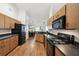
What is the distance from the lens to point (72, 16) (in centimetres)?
225

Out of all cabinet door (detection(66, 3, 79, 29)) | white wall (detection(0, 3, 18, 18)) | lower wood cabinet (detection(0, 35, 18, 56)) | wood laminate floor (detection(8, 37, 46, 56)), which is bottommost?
wood laminate floor (detection(8, 37, 46, 56))

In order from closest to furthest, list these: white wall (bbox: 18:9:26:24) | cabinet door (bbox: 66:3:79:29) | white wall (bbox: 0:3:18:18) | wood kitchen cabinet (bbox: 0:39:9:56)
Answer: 1. cabinet door (bbox: 66:3:79:29)
2. wood kitchen cabinet (bbox: 0:39:9:56)
3. white wall (bbox: 0:3:18:18)
4. white wall (bbox: 18:9:26:24)

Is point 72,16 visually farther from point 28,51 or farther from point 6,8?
point 6,8

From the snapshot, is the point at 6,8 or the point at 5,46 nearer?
the point at 5,46

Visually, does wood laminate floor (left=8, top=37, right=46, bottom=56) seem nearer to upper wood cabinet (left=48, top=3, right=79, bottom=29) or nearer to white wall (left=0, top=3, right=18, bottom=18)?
white wall (left=0, top=3, right=18, bottom=18)

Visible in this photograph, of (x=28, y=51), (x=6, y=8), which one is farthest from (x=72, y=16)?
(x=6, y=8)

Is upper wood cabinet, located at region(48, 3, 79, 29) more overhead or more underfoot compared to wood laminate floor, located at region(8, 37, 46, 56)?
more overhead

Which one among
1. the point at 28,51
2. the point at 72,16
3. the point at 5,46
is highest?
the point at 72,16

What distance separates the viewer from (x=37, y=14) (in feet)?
17.5

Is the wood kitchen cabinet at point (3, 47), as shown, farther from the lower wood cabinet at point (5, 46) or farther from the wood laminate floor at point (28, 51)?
the wood laminate floor at point (28, 51)

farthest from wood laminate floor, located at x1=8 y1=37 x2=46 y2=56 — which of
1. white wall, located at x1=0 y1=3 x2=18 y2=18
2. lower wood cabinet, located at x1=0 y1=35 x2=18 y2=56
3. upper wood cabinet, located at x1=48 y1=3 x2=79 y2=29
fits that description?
upper wood cabinet, located at x1=48 y1=3 x2=79 y2=29

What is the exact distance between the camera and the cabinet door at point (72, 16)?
2.21 m

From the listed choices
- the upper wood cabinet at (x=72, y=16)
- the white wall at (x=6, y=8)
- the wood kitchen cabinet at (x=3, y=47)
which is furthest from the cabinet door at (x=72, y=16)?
the white wall at (x=6, y=8)

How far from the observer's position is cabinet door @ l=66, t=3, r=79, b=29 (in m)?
2.21
